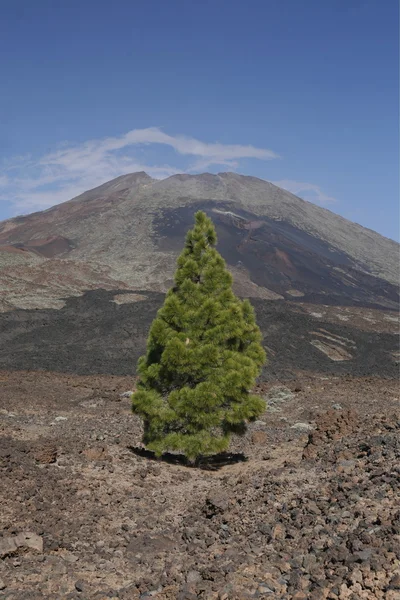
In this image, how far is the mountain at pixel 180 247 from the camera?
178 ft

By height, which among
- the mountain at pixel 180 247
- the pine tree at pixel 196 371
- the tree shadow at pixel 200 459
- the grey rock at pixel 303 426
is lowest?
the tree shadow at pixel 200 459

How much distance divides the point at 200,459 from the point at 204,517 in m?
3.42

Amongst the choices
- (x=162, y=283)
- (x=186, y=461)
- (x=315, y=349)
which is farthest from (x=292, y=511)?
(x=162, y=283)

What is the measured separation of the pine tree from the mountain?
31.1 metres

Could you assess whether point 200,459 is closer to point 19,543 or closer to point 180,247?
point 19,543

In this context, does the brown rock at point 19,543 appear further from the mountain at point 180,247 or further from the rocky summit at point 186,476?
the mountain at point 180,247

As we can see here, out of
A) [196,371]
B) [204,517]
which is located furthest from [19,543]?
[196,371]

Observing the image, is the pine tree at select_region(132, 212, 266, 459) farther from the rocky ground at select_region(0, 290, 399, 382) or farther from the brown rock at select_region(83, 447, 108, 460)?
the rocky ground at select_region(0, 290, 399, 382)

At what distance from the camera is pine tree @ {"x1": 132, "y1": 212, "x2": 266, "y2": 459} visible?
11.2 meters

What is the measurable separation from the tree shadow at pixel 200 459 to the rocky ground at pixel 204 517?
0.24 ft

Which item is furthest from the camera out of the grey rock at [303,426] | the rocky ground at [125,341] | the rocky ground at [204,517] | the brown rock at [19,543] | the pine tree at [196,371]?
the rocky ground at [125,341]

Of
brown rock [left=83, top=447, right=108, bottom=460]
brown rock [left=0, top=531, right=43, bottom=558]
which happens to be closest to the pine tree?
brown rock [left=83, top=447, right=108, bottom=460]

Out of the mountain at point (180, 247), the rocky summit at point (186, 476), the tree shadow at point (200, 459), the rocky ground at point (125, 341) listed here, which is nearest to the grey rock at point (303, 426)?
the rocky summit at point (186, 476)

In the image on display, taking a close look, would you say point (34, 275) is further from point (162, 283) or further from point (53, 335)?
point (53, 335)
